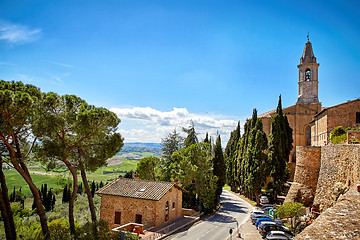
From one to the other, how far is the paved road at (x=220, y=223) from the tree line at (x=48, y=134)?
32.4 ft

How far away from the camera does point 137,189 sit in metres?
26.9

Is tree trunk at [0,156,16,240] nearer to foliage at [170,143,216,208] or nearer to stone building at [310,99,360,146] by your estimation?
foliage at [170,143,216,208]

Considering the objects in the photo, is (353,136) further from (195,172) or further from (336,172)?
(195,172)

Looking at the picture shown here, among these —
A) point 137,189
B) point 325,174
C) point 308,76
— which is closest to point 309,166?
point 325,174

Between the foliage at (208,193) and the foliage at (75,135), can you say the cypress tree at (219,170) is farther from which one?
the foliage at (75,135)

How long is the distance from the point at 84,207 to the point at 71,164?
23055 millimetres

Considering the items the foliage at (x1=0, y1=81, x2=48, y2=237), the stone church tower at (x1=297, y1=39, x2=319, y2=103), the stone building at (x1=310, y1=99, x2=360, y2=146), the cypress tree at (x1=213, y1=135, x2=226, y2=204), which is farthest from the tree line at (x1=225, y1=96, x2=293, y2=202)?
the foliage at (x1=0, y1=81, x2=48, y2=237)

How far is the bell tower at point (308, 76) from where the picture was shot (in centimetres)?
5656

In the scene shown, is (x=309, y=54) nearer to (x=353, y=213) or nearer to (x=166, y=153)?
(x=166, y=153)

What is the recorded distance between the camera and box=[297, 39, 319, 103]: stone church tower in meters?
A: 56.6

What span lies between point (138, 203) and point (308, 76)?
158 feet

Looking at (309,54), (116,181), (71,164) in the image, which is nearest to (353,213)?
(71,164)

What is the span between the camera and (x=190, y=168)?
36.5 metres

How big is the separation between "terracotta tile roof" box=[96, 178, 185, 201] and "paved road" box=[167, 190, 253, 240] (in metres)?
4.15
